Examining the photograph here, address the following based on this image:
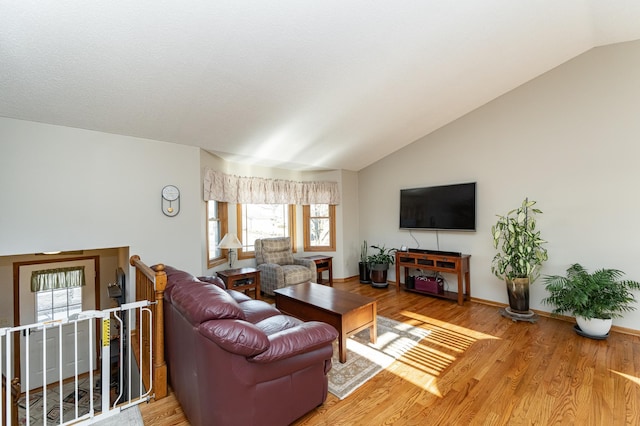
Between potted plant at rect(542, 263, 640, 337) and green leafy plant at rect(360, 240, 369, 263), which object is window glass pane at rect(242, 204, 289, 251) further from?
potted plant at rect(542, 263, 640, 337)

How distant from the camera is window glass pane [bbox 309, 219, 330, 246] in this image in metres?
5.94

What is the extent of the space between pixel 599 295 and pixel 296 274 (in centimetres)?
371

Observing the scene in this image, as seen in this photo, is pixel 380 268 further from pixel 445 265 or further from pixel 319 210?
pixel 319 210

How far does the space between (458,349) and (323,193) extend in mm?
3590

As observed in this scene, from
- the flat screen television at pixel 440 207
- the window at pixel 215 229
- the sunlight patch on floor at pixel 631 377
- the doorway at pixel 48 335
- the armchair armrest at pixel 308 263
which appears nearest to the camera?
the sunlight patch on floor at pixel 631 377

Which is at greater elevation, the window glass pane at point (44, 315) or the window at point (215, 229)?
the window at point (215, 229)

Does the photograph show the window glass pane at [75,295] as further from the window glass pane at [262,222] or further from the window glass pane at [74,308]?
the window glass pane at [262,222]

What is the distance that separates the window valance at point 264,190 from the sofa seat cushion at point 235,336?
292 cm

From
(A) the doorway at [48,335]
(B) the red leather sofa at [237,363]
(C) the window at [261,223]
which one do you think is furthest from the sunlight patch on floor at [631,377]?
(A) the doorway at [48,335]

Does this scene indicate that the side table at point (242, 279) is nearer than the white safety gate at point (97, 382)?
No

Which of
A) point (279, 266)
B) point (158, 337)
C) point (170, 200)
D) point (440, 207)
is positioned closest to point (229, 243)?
point (279, 266)

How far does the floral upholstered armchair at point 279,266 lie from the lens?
4.50 m

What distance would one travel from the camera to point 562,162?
3646 millimetres

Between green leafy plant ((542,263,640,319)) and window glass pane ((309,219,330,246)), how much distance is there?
12.4 ft
